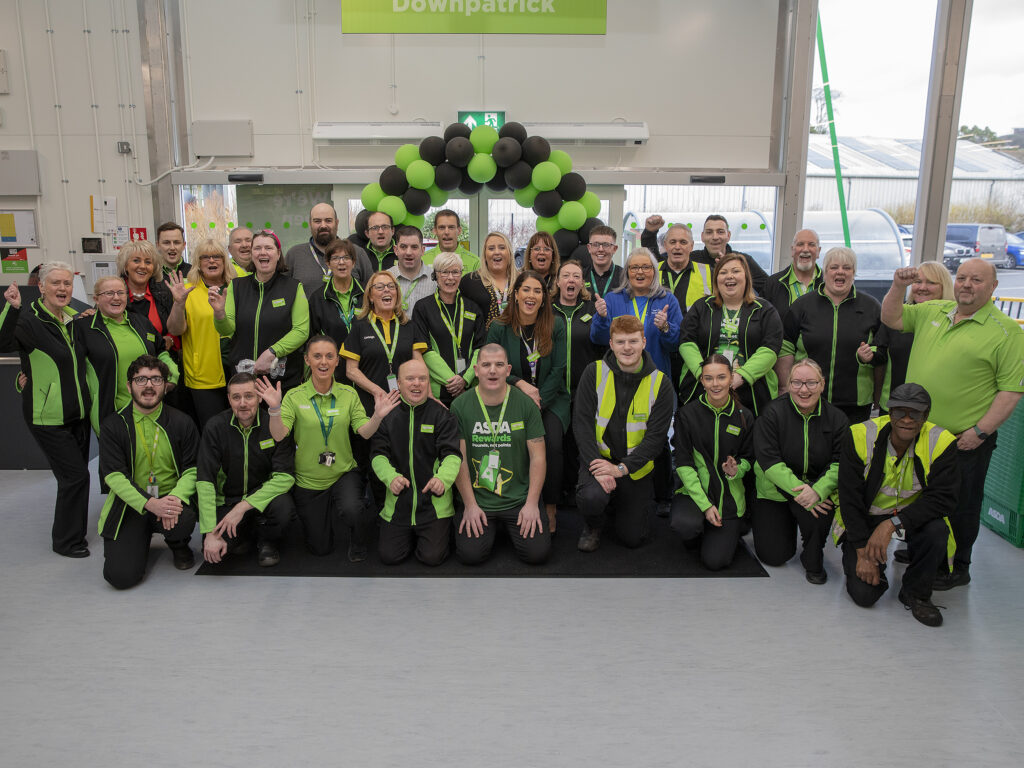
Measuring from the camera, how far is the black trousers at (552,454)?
412 centimetres

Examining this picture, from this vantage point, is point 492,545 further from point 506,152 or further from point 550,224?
point 506,152

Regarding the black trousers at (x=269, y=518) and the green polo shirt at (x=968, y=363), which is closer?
the green polo shirt at (x=968, y=363)

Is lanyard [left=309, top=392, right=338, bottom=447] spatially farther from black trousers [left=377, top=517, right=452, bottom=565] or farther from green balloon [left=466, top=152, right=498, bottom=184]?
green balloon [left=466, top=152, right=498, bottom=184]

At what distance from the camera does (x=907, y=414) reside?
3164 mm

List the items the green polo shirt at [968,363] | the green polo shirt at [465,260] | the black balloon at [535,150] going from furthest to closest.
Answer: the black balloon at [535,150] → the green polo shirt at [465,260] → the green polo shirt at [968,363]

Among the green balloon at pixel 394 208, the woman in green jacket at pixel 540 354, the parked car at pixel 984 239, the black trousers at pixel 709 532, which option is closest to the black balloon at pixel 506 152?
the green balloon at pixel 394 208

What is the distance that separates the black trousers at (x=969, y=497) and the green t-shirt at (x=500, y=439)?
2.04 m

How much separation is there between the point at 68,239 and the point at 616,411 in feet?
19.5

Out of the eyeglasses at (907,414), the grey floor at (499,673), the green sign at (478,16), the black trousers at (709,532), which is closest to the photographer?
the grey floor at (499,673)

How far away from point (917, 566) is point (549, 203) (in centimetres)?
361

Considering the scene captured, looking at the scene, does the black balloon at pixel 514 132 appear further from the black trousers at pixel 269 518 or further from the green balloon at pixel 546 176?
the black trousers at pixel 269 518

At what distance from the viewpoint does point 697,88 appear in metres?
7.06

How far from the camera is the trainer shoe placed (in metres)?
3.22

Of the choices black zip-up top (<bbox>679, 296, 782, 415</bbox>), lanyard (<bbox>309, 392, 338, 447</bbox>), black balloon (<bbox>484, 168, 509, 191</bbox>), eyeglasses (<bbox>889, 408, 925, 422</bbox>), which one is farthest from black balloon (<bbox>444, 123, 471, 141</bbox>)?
eyeglasses (<bbox>889, 408, 925, 422</bbox>)
